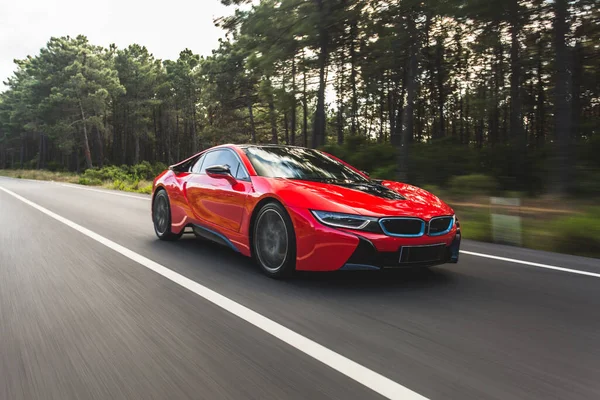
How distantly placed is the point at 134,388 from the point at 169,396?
215mm

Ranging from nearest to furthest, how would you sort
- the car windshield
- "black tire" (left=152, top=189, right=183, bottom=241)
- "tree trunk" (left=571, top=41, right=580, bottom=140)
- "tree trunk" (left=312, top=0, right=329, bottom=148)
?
the car windshield < "black tire" (left=152, top=189, right=183, bottom=241) < "tree trunk" (left=571, top=41, right=580, bottom=140) < "tree trunk" (left=312, top=0, right=329, bottom=148)

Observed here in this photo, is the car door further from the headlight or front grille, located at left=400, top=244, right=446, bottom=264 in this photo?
front grille, located at left=400, top=244, right=446, bottom=264

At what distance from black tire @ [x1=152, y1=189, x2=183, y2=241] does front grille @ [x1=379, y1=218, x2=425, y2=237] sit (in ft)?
11.8

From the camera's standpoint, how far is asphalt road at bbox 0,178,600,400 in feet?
8.21

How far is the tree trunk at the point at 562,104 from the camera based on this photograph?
10.6m

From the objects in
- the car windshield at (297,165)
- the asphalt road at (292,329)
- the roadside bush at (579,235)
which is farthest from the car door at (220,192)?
the roadside bush at (579,235)

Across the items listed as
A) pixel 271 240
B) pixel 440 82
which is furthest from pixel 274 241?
pixel 440 82

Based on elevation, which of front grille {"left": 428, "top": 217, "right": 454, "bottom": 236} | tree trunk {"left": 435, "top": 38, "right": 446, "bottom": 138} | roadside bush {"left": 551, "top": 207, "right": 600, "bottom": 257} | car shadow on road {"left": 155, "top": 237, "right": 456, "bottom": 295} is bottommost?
car shadow on road {"left": 155, "top": 237, "right": 456, "bottom": 295}

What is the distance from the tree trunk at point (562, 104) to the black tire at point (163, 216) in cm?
818

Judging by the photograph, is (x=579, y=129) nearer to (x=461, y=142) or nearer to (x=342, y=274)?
(x=461, y=142)

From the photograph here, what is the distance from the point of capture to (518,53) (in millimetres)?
16094

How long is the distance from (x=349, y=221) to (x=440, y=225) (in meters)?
0.92

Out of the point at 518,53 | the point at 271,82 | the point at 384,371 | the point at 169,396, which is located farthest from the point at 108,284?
the point at 271,82

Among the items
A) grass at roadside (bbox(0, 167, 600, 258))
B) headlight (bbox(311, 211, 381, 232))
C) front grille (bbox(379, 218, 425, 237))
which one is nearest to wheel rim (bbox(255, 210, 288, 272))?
headlight (bbox(311, 211, 381, 232))
